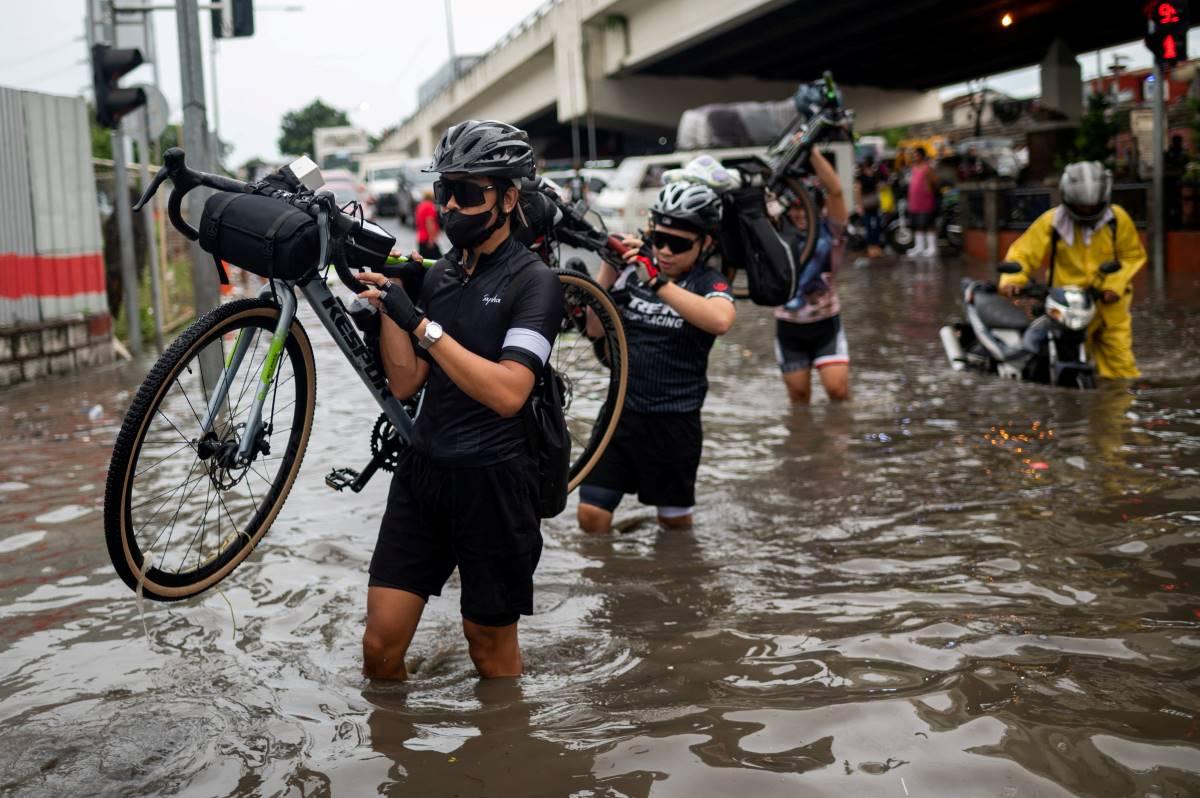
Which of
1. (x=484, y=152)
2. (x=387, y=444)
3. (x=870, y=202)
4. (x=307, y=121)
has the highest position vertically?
(x=307, y=121)

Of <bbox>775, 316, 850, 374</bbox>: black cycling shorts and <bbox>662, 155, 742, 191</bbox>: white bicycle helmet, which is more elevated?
<bbox>662, 155, 742, 191</bbox>: white bicycle helmet

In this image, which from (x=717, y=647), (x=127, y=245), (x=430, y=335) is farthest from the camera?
(x=127, y=245)

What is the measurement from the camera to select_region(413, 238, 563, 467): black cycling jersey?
4145 millimetres

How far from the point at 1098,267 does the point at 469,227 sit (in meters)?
6.80

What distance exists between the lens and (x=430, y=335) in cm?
391

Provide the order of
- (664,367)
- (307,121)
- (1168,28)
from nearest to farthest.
→ (664,367) → (1168,28) → (307,121)

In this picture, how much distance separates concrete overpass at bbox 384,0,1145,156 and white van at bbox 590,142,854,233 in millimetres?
3967

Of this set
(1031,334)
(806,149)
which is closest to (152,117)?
(806,149)

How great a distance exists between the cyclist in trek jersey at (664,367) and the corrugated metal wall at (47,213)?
7.81m

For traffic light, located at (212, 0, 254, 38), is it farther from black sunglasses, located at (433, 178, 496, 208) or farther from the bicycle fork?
black sunglasses, located at (433, 178, 496, 208)

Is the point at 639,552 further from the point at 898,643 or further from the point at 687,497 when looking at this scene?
the point at 898,643

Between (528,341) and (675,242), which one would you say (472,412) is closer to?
(528,341)

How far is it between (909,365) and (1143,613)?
7653 mm

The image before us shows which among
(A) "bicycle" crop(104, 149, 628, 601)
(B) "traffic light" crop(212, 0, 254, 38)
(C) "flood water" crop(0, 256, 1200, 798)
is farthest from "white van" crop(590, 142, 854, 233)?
(A) "bicycle" crop(104, 149, 628, 601)
